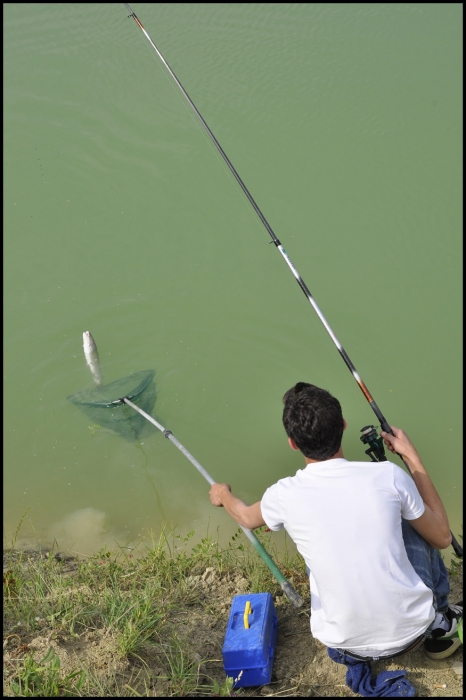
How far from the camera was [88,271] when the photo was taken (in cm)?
551

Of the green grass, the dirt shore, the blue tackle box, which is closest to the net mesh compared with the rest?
the green grass

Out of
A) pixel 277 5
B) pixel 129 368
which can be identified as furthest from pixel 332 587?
pixel 277 5

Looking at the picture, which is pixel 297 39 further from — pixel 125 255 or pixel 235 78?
pixel 125 255

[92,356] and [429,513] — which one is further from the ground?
[92,356]

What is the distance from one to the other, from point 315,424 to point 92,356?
2.71 metres

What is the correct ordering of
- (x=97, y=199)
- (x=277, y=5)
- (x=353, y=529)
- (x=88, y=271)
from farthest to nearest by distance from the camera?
(x=277, y=5)
(x=97, y=199)
(x=88, y=271)
(x=353, y=529)

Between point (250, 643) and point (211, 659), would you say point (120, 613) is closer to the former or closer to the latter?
point (211, 659)

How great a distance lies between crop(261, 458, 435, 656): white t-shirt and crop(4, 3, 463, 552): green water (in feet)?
6.27

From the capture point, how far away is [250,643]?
2.42m

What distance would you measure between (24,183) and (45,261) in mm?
1086

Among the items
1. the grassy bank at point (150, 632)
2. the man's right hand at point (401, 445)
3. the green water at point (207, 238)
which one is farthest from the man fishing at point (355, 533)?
the green water at point (207, 238)

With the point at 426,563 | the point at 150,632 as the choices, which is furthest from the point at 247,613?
the point at 426,563

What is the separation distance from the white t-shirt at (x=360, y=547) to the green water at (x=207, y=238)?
191 centimetres

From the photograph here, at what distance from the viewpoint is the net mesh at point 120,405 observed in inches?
177
